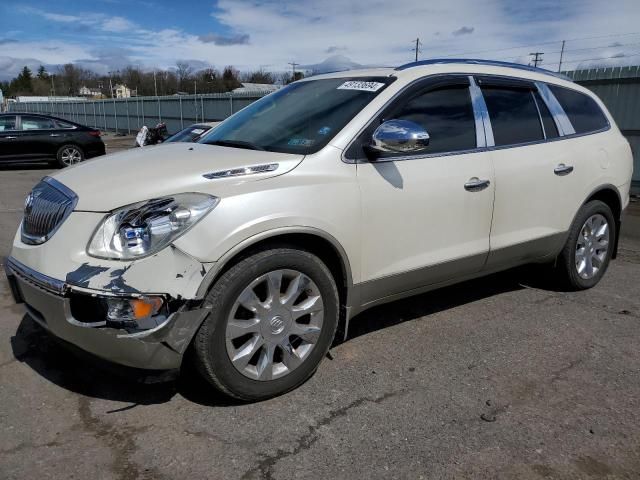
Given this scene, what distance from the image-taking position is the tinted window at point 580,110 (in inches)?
179

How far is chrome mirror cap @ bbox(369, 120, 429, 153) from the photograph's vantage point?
3.12 metres

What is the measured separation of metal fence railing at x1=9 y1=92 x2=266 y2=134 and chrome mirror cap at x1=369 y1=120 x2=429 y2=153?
1639cm

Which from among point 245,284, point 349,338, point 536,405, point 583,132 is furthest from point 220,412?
point 583,132

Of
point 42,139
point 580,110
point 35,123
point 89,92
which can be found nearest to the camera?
point 580,110

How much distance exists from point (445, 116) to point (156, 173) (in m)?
1.93

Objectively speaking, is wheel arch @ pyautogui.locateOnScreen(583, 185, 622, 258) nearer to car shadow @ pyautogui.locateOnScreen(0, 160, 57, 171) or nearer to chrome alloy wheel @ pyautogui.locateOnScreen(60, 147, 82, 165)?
chrome alloy wheel @ pyautogui.locateOnScreen(60, 147, 82, 165)

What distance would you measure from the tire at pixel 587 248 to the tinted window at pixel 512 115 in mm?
897

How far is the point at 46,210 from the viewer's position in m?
2.96

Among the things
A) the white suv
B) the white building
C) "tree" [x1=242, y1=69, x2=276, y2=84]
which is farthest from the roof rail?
the white building

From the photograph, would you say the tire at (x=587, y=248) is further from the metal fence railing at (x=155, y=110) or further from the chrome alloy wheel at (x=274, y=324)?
the metal fence railing at (x=155, y=110)

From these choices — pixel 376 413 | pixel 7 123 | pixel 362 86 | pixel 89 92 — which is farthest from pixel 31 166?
pixel 89 92

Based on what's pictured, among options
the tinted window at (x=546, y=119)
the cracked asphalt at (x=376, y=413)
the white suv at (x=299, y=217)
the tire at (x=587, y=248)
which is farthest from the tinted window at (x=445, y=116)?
the tire at (x=587, y=248)

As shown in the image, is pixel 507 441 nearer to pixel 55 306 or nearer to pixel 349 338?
pixel 349 338

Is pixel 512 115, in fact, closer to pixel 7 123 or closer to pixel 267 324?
pixel 267 324
